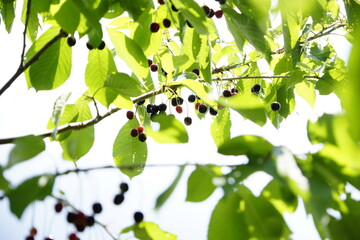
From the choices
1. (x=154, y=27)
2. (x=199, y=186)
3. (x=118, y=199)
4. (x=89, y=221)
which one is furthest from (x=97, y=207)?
(x=154, y=27)

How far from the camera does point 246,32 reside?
58.5 inches

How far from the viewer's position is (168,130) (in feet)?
3.50

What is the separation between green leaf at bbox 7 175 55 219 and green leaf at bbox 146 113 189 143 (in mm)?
329

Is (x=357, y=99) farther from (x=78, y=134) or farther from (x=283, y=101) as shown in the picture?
(x=283, y=101)

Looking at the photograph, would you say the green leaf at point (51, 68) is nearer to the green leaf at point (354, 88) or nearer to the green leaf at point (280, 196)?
the green leaf at point (280, 196)

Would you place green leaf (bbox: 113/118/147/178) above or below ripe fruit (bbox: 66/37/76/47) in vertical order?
below

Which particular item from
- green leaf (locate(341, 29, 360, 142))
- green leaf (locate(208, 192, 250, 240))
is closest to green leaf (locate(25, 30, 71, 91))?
green leaf (locate(208, 192, 250, 240))

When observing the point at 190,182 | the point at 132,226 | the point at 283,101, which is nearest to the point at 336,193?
the point at 190,182

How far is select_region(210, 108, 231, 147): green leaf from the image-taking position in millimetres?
2375

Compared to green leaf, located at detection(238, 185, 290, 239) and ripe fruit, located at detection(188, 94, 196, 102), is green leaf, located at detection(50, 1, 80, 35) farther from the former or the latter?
ripe fruit, located at detection(188, 94, 196, 102)

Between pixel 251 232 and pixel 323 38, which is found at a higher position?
pixel 251 232

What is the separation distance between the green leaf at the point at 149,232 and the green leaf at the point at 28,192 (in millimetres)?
308

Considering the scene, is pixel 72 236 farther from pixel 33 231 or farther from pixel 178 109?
pixel 178 109

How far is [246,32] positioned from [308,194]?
Result: 0.99 metres
